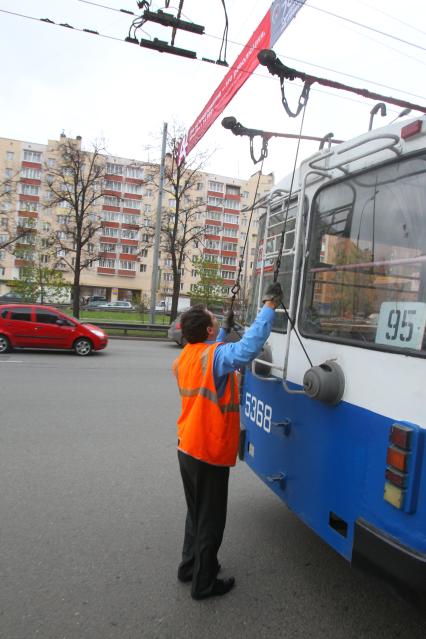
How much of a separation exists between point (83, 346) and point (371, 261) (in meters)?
12.4

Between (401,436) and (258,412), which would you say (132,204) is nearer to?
(258,412)

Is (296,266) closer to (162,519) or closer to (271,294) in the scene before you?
(271,294)

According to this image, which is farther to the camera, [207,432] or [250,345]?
[207,432]

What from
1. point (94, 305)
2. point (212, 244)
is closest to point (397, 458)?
point (94, 305)

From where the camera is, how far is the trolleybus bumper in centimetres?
180

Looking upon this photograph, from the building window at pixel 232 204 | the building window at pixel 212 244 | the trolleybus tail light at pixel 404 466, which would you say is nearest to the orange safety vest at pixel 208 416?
the trolleybus tail light at pixel 404 466

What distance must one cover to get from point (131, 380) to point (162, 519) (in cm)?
616

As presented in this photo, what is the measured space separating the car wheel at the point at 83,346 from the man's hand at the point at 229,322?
11.1 m

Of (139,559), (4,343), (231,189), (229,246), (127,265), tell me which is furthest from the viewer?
(231,189)

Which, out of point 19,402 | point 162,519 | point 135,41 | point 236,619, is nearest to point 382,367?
point 236,619

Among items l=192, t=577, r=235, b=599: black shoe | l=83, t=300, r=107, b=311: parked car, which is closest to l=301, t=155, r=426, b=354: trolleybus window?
l=192, t=577, r=235, b=599: black shoe

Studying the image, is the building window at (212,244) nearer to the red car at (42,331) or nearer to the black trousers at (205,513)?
the red car at (42,331)

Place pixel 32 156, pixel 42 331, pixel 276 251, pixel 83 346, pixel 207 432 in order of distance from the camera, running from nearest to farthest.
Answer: pixel 207 432
pixel 276 251
pixel 42 331
pixel 83 346
pixel 32 156

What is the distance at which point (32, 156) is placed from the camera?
219 feet
